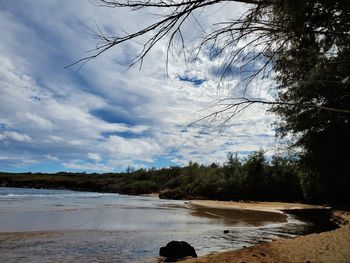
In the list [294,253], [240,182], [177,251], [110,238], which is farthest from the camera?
[240,182]

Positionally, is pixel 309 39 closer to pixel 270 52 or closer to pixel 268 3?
pixel 270 52

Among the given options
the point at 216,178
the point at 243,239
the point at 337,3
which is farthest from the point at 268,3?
the point at 216,178

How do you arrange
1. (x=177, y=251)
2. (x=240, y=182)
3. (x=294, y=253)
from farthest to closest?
1. (x=240, y=182)
2. (x=177, y=251)
3. (x=294, y=253)

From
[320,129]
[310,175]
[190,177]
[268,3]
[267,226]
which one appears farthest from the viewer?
[190,177]

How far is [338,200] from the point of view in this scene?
33531 mm

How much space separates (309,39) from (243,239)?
1258cm

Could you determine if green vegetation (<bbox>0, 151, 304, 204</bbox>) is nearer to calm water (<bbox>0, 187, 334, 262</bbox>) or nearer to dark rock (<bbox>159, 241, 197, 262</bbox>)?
calm water (<bbox>0, 187, 334, 262</bbox>)

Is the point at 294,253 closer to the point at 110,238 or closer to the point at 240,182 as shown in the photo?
the point at 110,238

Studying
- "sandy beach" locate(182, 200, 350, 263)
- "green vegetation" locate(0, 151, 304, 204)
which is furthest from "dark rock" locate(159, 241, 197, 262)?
"green vegetation" locate(0, 151, 304, 204)

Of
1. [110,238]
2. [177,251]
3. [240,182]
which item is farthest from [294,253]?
[240,182]

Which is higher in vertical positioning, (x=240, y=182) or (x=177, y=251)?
(x=240, y=182)

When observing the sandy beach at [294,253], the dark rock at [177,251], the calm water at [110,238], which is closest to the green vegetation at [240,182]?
the calm water at [110,238]

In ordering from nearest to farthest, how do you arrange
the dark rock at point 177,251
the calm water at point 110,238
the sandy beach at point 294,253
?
the sandy beach at point 294,253 < the dark rock at point 177,251 < the calm water at point 110,238

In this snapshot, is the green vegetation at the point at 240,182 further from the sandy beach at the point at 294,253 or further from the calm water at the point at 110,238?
the sandy beach at the point at 294,253
